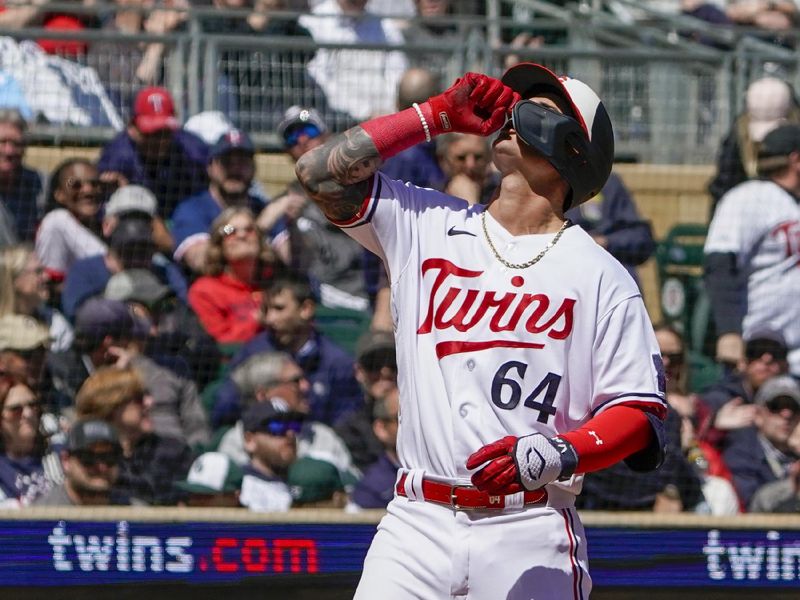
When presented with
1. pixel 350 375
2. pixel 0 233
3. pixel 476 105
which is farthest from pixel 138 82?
pixel 476 105

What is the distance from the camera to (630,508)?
566 centimetres

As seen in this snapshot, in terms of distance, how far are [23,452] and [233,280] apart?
123cm

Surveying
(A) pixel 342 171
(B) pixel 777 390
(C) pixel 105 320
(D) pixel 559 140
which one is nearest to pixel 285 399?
(C) pixel 105 320

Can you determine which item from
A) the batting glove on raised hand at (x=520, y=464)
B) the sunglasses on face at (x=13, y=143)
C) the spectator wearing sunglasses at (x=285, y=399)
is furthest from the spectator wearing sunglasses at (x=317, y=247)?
the batting glove on raised hand at (x=520, y=464)

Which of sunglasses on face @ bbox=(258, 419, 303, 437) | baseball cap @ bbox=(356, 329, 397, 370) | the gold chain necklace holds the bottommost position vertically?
sunglasses on face @ bbox=(258, 419, 303, 437)

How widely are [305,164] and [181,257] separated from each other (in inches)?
132

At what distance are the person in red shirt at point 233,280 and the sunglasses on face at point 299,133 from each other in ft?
1.36

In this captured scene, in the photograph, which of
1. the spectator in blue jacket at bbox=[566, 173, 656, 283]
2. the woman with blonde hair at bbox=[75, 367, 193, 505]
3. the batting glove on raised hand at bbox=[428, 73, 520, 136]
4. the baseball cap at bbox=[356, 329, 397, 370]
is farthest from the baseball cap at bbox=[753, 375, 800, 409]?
the batting glove on raised hand at bbox=[428, 73, 520, 136]

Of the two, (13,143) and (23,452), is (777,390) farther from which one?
(13,143)

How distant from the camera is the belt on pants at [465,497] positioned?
3020 mm

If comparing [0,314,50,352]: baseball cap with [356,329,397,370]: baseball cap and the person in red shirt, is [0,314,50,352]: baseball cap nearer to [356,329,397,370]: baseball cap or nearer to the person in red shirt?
the person in red shirt

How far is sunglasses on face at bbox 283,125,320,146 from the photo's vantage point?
6525 millimetres

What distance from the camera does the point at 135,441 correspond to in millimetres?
5551

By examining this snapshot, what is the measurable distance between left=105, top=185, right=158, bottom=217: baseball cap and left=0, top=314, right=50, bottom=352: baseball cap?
2.12 ft
